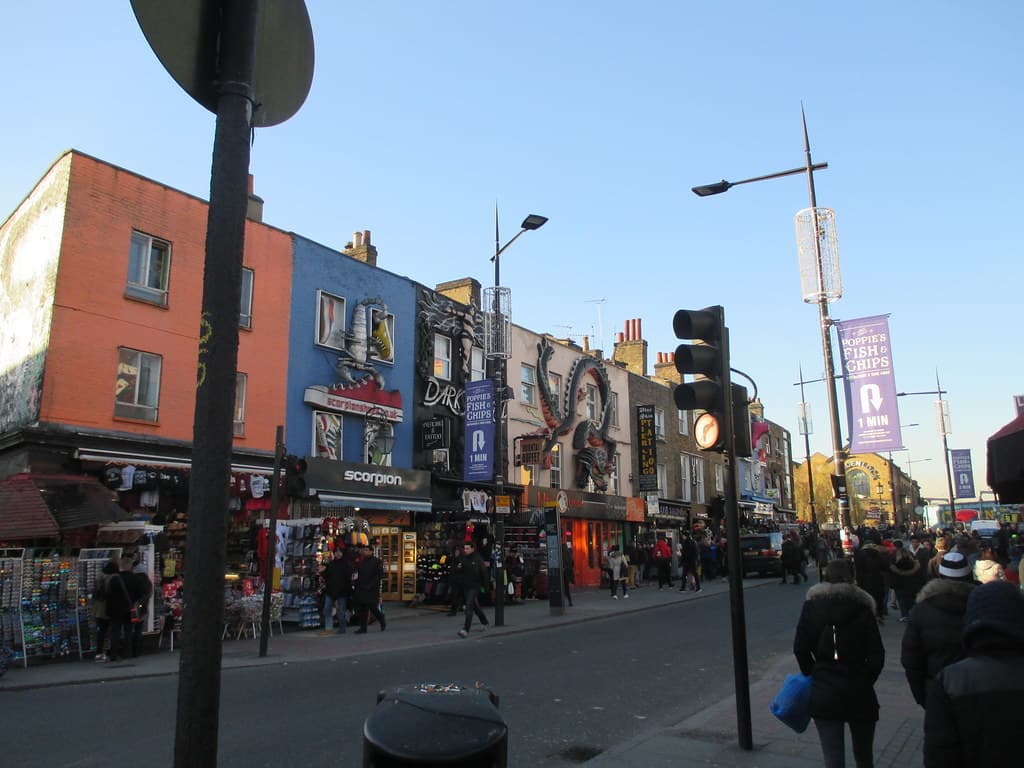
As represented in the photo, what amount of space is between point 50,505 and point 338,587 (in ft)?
18.6

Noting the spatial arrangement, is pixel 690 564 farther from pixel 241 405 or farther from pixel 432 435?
pixel 241 405

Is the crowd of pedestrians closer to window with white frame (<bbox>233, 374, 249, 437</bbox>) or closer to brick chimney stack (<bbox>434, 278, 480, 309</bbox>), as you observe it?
window with white frame (<bbox>233, 374, 249, 437</bbox>)

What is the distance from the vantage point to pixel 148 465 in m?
16.1

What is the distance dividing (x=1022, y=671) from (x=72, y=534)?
634 inches

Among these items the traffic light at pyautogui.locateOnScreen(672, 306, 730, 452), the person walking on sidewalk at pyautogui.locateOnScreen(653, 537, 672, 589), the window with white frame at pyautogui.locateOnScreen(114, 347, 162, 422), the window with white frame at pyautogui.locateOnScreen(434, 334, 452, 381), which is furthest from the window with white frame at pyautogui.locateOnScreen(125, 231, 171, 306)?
the person walking on sidewalk at pyautogui.locateOnScreen(653, 537, 672, 589)

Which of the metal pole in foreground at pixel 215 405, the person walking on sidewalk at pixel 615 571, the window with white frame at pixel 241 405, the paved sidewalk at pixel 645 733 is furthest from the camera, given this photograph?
the person walking on sidewalk at pixel 615 571

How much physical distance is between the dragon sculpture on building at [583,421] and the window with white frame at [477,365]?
328 centimetres

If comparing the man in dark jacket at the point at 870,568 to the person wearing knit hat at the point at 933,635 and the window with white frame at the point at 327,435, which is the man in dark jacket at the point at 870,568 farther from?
the window with white frame at the point at 327,435

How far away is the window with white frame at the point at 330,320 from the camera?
69.2 feet

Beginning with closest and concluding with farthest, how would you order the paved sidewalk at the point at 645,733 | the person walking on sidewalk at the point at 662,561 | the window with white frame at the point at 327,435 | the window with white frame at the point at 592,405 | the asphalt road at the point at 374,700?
the paved sidewalk at the point at 645,733
the asphalt road at the point at 374,700
the window with white frame at the point at 327,435
the person walking on sidewalk at the point at 662,561
the window with white frame at the point at 592,405

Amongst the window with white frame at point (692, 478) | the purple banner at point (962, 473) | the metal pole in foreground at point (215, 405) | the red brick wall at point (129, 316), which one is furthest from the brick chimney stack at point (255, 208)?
the purple banner at point (962, 473)

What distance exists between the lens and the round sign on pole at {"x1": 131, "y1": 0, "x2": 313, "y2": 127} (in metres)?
2.66

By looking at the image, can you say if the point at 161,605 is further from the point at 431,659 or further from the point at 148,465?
the point at 431,659

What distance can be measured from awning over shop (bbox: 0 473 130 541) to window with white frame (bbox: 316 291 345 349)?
7.47 m
